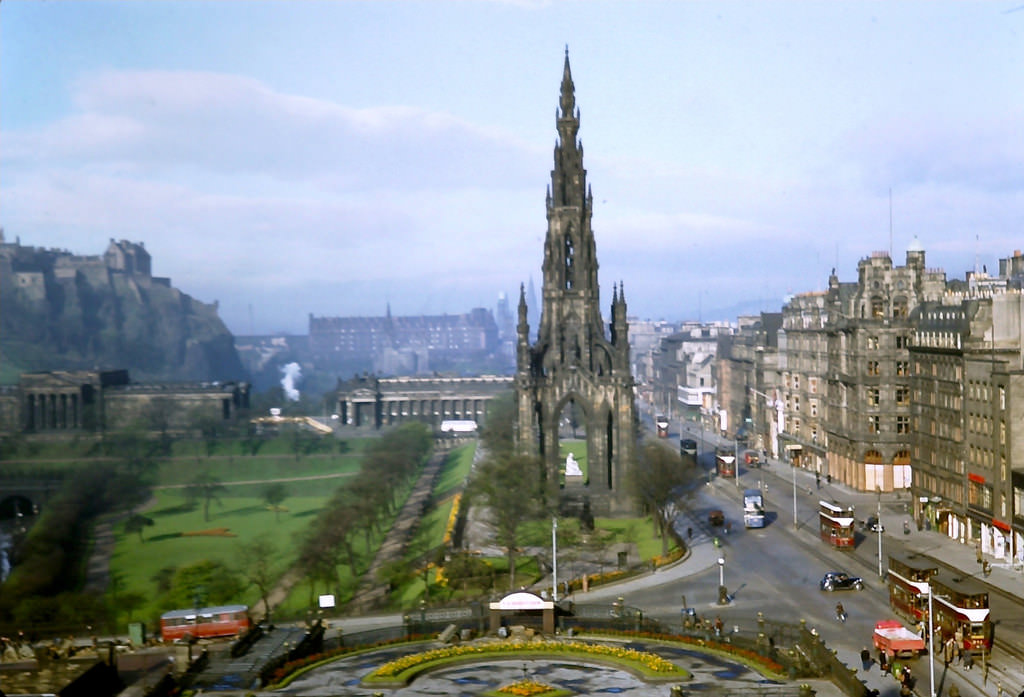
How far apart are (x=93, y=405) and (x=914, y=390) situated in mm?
83224

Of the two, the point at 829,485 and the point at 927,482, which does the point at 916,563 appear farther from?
the point at 829,485

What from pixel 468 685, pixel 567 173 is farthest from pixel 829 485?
pixel 468 685

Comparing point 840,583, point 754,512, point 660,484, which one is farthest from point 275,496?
point 840,583

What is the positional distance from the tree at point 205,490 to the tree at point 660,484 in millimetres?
35555

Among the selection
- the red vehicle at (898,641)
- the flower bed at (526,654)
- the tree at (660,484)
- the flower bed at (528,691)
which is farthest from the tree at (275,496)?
the red vehicle at (898,641)

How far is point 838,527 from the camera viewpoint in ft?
279

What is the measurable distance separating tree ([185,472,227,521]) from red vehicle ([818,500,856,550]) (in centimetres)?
4881

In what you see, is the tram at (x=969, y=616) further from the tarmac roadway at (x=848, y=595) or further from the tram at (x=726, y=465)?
the tram at (x=726, y=465)

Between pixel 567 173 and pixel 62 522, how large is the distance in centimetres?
5319

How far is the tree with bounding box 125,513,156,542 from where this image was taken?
89.8 m

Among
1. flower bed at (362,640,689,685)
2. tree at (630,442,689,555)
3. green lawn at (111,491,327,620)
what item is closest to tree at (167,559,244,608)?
green lawn at (111,491,327,620)

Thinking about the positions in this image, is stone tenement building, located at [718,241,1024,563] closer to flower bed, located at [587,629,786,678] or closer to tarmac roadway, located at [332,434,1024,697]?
tarmac roadway, located at [332,434,1024,697]

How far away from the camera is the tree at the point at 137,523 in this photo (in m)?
89.8

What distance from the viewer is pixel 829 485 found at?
120 meters
